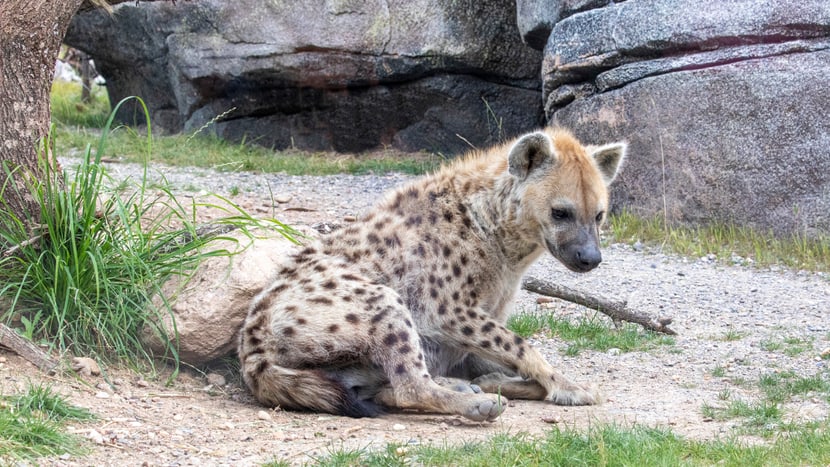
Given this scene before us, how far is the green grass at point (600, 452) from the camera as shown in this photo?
2842 millimetres

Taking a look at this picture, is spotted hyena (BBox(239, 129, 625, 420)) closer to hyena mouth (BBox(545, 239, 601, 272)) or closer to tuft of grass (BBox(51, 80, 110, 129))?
hyena mouth (BBox(545, 239, 601, 272))

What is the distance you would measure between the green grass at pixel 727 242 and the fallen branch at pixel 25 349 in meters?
4.12

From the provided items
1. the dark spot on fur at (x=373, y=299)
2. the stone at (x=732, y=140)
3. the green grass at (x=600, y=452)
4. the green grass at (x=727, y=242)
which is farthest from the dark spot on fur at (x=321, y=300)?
the stone at (x=732, y=140)

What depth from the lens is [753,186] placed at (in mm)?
6344

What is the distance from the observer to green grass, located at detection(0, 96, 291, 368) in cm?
379

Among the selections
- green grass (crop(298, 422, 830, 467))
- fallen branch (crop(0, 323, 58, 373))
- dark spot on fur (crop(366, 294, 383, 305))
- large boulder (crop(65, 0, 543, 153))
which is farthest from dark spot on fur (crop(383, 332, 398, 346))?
large boulder (crop(65, 0, 543, 153))

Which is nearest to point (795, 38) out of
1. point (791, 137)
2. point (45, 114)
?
point (791, 137)

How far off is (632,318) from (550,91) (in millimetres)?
2864

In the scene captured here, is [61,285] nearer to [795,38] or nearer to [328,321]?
[328,321]

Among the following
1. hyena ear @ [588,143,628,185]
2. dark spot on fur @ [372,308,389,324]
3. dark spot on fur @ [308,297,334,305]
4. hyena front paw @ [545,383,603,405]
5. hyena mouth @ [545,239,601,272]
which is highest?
hyena ear @ [588,143,628,185]

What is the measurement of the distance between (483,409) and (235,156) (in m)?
5.59

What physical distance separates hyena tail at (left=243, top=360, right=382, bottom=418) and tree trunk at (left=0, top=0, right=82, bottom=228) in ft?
3.97

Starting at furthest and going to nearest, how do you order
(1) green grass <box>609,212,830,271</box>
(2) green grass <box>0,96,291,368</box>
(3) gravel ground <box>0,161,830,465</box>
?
(1) green grass <box>609,212,830,271</box>
(2) green grass <box>0,96,291,368</box>
(3) gravel ground <box>0,161,830,465</box>

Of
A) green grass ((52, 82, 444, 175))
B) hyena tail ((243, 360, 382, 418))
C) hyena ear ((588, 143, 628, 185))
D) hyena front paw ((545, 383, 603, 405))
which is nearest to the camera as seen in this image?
hyena tail ((243, 360, 382, 418))
